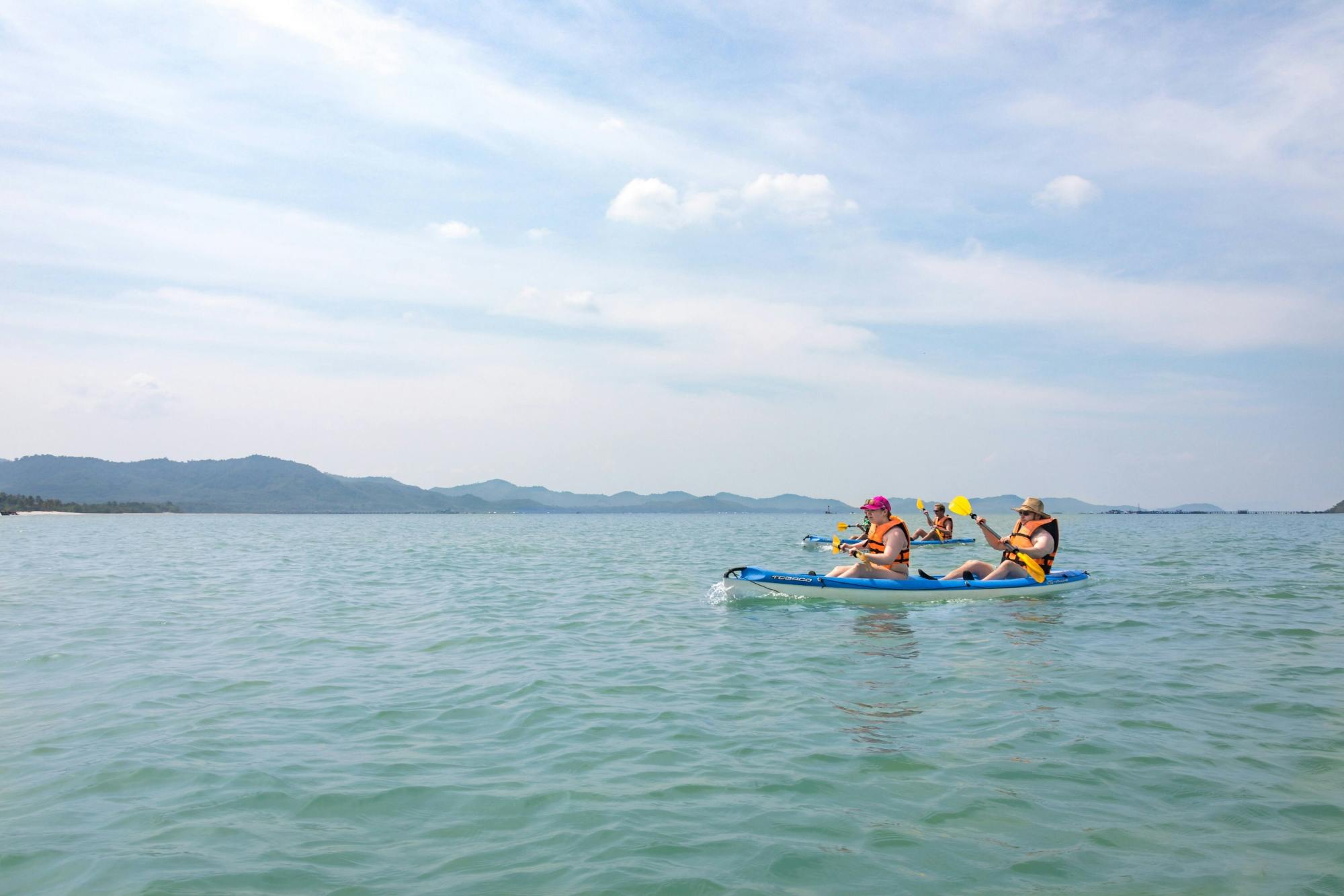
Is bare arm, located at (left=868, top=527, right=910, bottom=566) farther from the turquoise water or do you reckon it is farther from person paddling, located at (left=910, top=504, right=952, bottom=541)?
person paddling, located at (left=910, top=504, right=952, bottom=541)

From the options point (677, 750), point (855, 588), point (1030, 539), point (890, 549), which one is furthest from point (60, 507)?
point (677, 750)

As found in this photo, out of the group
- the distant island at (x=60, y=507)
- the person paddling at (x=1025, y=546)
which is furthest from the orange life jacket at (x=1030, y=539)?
the distant island at (x=60, y=507)

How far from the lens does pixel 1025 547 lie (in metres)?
18.4

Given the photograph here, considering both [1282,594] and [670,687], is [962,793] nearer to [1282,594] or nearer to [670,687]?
[670,687]

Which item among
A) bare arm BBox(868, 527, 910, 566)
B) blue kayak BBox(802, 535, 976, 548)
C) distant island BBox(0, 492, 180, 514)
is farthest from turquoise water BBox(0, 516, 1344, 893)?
distant island BBox(0, 492, 180, 514)

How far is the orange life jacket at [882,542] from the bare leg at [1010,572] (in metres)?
2.05

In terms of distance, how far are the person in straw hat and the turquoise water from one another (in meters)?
1.15

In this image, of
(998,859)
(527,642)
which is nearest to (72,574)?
(527,642)

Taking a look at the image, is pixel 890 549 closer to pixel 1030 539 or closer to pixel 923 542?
pixel 1030 539

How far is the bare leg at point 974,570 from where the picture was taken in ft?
58.1

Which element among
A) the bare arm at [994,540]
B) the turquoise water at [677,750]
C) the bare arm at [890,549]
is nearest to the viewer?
the turquoise water at [677,750]

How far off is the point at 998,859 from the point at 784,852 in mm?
1418

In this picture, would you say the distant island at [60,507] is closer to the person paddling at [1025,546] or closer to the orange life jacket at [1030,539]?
the person paddling at [1025,546]

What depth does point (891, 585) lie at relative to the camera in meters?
16.9
